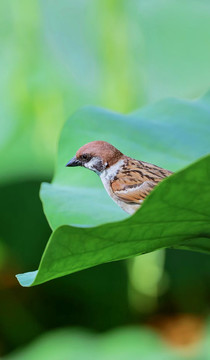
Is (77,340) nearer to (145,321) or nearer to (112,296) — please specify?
(145,321)

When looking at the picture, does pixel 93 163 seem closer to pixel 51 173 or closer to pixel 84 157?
pixel 84 157

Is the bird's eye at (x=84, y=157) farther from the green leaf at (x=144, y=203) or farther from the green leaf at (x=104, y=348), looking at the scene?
the green leaf at (x=104, y=348)

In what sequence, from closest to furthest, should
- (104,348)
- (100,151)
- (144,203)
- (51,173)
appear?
(144,203), (100,151), (104,348), (51,173)

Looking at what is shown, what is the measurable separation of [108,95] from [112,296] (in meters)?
0.66

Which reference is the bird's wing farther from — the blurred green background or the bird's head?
the blurred green background

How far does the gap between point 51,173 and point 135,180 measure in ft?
4.69

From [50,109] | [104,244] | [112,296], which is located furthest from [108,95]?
[104,244]

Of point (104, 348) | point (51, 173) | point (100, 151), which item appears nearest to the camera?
point (100, 151)

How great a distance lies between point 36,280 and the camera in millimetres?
714

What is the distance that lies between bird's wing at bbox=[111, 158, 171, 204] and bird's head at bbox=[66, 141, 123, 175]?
32mm

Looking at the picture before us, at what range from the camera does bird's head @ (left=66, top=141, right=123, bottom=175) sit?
1.01 meters

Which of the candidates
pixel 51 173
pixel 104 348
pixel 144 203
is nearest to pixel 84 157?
pixel 144 203

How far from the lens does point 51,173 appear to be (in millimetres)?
2455

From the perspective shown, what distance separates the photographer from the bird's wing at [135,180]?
1009 millimetres
